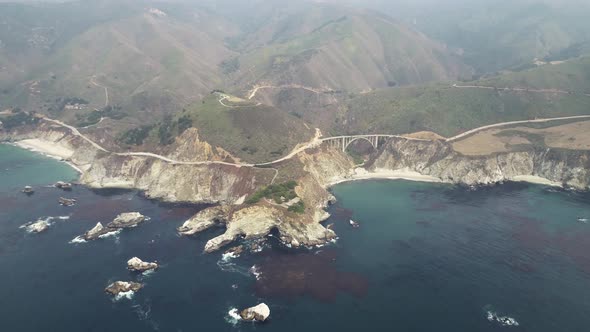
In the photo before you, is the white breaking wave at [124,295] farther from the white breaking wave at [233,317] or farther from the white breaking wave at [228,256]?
the white breaking wave at [228,256]

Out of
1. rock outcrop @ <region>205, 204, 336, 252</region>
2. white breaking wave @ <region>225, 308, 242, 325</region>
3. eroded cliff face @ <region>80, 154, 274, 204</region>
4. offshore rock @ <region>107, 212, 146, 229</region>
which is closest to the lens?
white breaking wave @ <region>225, 308, 242, 325</region>

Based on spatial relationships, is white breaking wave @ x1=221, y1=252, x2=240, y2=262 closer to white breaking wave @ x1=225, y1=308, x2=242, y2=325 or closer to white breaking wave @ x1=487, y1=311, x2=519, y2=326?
white breaking wave @ x1=225, y1=308, x2=242, y2=325

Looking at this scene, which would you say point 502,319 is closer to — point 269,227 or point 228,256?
point 269,227

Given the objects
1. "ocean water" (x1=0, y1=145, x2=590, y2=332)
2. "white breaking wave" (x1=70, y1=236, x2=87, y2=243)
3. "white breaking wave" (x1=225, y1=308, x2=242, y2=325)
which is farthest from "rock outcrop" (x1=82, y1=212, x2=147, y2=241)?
"white breaking wave" (x1=225, y1=308, x2=242, y2=325)

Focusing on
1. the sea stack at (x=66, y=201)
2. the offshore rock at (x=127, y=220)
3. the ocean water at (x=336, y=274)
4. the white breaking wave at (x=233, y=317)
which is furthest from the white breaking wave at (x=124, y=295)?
the sea stack at (x=66, y=201)

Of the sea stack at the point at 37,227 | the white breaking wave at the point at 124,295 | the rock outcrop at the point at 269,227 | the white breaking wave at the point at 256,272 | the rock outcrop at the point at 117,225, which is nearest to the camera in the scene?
the white breaking wave at the point at 124,295

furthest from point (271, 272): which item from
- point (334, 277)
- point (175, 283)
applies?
point (175, 283)

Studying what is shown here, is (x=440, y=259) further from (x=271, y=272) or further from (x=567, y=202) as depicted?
(x=567, y=202)

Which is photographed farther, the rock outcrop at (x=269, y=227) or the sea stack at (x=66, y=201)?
the sea stack at (x=66, y=201)
